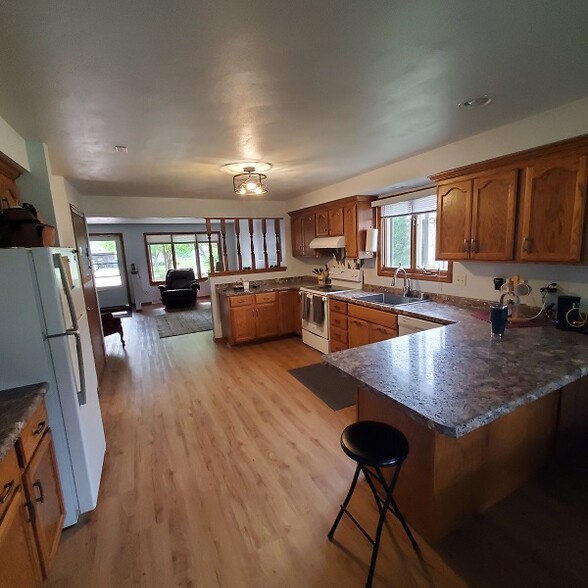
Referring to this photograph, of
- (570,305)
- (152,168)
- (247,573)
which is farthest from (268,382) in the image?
(570,305)

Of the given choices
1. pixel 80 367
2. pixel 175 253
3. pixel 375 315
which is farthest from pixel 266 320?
pixel 175 253

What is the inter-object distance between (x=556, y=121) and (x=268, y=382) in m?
3.35

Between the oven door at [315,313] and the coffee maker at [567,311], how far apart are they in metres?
2.46

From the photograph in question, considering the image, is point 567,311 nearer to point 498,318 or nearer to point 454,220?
point 498,318

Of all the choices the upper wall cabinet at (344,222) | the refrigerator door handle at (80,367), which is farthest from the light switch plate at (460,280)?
the refrigerator door handle at (80,367)

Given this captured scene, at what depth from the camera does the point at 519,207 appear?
2230mm

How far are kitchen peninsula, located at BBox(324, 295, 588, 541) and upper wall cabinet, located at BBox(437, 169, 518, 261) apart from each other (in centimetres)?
70

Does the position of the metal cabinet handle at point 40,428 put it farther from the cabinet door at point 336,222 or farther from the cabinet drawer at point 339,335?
the cabinet door at point 336,222

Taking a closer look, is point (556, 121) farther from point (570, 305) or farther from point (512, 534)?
point (512, 534)

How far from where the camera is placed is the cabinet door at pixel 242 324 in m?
4.74

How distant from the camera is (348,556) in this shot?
1.53 m

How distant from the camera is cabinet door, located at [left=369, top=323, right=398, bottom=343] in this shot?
312cm

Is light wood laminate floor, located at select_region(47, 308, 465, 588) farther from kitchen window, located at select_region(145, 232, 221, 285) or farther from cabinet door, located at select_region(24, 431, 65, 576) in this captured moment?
kitchen window, located at select_region(145, 232, 221, 285)

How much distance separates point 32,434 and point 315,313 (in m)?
3.38
